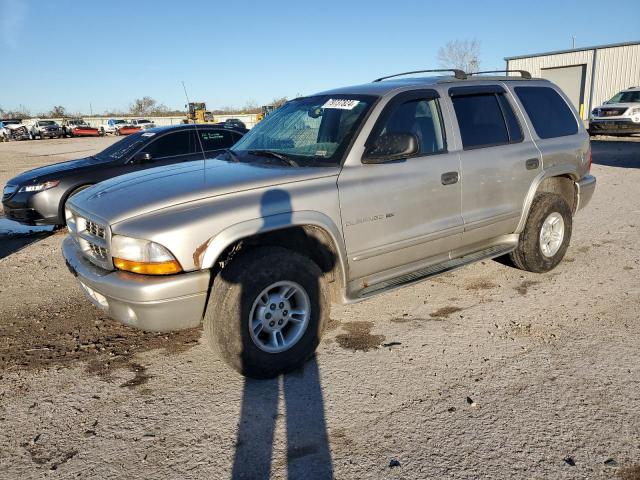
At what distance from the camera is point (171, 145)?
7539 mm

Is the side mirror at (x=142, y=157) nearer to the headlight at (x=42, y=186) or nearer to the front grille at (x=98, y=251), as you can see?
the headlight at (x=42, y=186)

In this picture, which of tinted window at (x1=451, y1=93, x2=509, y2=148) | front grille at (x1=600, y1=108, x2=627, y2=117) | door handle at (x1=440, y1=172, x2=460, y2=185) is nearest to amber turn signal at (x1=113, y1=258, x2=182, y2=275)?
door handle at (x1=440, y1=172, x2=460, y2=185)

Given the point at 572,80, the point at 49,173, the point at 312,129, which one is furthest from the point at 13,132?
the point at 312,129

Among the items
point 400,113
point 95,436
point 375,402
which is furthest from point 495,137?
point 95,436

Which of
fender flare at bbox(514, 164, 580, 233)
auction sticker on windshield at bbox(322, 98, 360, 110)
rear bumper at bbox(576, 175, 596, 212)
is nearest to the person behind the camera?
auction sticker on windshield at bbox(322, 98, 360, 110)

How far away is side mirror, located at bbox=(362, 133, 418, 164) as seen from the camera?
3.41 metres

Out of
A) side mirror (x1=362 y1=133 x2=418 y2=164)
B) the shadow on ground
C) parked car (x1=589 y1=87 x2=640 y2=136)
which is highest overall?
side mirror (x1=362 y1=133 x2=418 y2=164)

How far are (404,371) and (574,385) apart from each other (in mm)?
1019

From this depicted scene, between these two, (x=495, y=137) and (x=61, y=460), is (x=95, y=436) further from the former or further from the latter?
(x=495, y=137)

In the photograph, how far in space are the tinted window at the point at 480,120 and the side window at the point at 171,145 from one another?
478 centimetres

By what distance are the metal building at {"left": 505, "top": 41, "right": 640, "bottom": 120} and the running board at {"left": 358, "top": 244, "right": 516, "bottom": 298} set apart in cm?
2994

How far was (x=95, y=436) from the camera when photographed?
266 cm

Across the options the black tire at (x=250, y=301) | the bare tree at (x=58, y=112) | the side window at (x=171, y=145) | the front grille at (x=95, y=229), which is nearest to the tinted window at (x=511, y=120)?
the black tire at (x=250, y=301)

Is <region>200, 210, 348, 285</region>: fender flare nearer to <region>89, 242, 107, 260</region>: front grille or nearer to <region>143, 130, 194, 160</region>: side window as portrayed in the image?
<region>89, 242, 107, 260</region>: front grille
